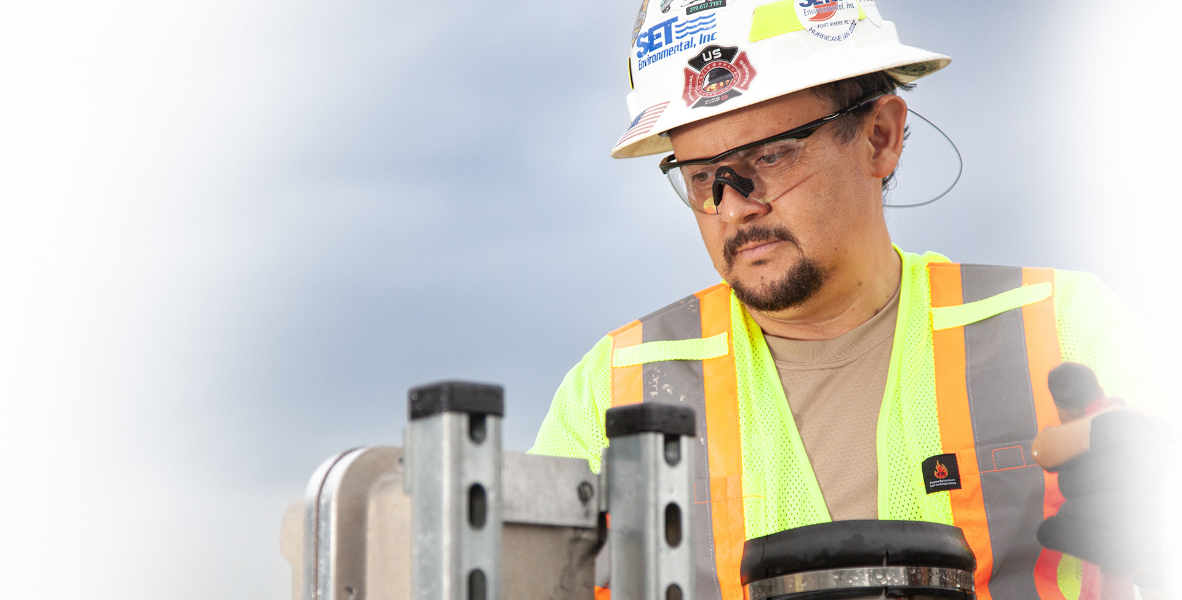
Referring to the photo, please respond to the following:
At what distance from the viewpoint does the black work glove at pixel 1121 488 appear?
1.37m

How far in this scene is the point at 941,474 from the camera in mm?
2131

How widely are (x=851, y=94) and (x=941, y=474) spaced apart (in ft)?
2.97

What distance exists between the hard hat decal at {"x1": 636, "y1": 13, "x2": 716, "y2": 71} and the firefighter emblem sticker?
0.04 metres

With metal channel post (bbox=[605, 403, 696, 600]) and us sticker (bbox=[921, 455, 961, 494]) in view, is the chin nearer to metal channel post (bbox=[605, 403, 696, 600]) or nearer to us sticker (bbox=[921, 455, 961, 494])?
us sticker (bbox=[921, 455, 961, 494])

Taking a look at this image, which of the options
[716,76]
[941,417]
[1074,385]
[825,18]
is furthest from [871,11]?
[1074,385]

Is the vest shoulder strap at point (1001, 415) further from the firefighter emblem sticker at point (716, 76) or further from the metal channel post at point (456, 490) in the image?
the metal channel post at point (456, 490)

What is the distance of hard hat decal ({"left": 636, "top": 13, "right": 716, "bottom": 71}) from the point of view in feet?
8.07

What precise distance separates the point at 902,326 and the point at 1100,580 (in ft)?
3.03

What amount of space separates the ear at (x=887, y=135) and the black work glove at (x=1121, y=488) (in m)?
1.20

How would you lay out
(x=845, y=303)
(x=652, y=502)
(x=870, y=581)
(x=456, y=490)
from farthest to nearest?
(x=845, y=303) → (x=870, y=581) → (x=652, y=502) → (x=456, y=490)

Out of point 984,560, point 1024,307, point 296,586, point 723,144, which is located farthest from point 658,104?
point 296,586

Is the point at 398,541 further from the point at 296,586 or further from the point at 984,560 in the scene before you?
the point at 984,560

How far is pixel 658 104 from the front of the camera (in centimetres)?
253

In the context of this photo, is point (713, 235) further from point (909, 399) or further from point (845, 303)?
point (909, 399)
